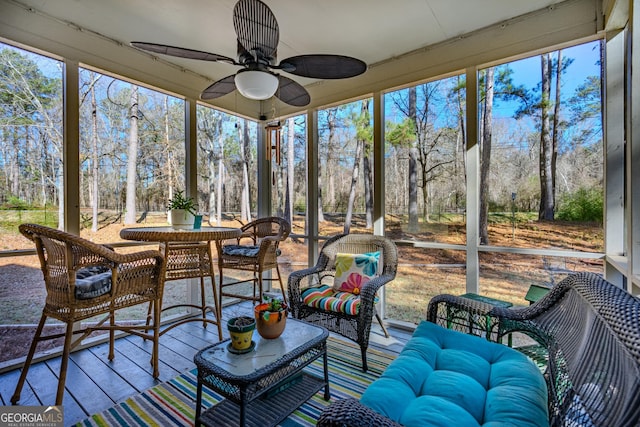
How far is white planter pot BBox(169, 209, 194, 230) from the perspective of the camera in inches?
101

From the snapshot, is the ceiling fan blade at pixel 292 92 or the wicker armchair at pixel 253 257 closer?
the ceiling fan blade at pixel 292 92

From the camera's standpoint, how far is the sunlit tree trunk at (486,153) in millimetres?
2639

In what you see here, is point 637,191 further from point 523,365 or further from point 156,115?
point 156,115

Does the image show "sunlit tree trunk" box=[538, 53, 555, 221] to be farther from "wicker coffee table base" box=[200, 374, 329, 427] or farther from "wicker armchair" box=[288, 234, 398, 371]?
"wicker coffee table base" box=[200, 374, 329, 427]

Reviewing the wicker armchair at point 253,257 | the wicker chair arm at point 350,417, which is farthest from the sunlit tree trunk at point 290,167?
the wicker chair arm at point 350,417

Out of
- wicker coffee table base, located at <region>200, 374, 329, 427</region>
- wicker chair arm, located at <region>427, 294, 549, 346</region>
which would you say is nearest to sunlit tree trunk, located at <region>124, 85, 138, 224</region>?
wicker coffee table base, located at <region>200, 374, 329, 427</region>

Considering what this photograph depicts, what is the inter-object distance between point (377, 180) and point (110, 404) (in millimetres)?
2825

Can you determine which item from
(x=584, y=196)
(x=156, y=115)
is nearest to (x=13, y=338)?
(x=156, y=115)

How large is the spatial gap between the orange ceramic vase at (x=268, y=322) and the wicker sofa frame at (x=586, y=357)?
841mm

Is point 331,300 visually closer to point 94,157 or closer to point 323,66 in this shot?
point 323,66

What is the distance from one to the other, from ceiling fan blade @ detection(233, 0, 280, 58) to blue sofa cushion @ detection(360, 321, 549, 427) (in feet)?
6.38

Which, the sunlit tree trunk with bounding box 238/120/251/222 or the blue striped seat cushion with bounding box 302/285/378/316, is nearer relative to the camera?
the blue striped seat cushion with bounding box 302/285/378/316

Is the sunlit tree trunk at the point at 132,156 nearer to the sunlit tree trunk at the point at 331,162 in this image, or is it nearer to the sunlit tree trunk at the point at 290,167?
the sunlit tree trunk at the point at 290,167

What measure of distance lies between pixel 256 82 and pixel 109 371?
93.3 inches
